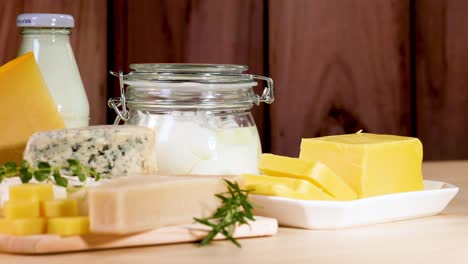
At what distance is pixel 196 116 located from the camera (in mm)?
1095

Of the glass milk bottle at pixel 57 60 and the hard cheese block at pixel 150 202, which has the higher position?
the glass milk bottle at pixel 57 60

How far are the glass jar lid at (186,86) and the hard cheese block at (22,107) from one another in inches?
3.7

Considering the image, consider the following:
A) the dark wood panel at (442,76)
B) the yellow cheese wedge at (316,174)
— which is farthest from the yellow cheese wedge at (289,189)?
the dark wood panel at (442,76)

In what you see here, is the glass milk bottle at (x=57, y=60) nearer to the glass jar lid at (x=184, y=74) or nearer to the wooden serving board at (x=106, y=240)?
the glass jar lid at (x=184, y=74)

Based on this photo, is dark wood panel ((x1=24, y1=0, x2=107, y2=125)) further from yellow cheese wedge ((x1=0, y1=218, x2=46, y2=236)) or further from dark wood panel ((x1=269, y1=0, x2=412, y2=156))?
yellow cheese wedge ((x1=0, y1=218, x2=46, y2=236))

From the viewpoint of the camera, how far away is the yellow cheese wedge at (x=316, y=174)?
0.97m

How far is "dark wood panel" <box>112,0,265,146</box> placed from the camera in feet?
5.30

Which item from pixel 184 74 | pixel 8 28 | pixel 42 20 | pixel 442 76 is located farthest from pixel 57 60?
pixel 442 76

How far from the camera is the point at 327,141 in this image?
1.05 meters

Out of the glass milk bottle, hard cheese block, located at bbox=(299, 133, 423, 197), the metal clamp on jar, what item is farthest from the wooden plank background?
hard cheese block, located at bbox=(299, 133, 423, 197)

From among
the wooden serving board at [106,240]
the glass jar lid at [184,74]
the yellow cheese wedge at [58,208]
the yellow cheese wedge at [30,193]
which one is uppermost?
the glass jar lid at [184,74]

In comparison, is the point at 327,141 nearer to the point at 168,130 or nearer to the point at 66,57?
the point at 168,130

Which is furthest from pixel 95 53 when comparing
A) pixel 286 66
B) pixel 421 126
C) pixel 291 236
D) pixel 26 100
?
pixel 291 236

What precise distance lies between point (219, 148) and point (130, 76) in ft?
0.43
